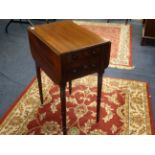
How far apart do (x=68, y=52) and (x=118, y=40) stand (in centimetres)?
216

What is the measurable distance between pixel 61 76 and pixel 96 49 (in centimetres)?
26

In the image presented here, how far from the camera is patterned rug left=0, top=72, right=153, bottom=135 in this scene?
1.70 m

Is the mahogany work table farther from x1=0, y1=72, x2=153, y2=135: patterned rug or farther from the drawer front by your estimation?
x1=0, y1=72, x2=153, y2=135: patterned rug

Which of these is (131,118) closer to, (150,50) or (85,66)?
(85,66)

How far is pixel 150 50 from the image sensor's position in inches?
116

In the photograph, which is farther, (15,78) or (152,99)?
(15,78)

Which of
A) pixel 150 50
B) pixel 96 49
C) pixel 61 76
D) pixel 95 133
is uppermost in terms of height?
pixel 96 49

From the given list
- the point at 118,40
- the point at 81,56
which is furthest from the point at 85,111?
the point at 118,40

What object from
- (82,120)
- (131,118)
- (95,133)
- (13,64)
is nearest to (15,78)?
(13,64)

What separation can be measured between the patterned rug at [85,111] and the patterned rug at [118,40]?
0.46 meters

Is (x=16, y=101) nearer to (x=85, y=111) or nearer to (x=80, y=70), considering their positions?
(x=85, y=111)

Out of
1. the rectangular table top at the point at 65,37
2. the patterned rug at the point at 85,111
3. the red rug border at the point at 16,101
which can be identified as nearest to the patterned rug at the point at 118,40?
the patterned rug at the point at 85,111

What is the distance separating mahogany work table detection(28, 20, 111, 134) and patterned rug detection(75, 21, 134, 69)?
0.87 metres

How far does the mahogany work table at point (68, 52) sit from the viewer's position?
1.23 m
